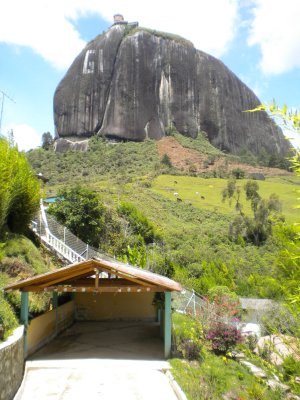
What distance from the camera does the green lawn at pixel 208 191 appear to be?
45531mm

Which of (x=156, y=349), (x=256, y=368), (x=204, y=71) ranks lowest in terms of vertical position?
(x=256, y=368)

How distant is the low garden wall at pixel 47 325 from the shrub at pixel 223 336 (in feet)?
16.2

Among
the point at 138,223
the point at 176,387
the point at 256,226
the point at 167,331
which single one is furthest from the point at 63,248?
the point at 256,226

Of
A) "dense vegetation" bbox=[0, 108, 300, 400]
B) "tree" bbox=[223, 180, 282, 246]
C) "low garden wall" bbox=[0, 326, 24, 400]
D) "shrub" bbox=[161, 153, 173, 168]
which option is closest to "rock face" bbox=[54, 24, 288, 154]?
"dense vegetation" bbox=[0, 108, 300, 400]

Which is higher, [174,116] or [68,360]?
[174,116]

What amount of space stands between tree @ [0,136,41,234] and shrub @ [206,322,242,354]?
786cm

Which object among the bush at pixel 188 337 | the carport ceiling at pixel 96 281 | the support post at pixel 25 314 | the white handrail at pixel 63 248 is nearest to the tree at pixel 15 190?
the white handrail at pixel 63 248

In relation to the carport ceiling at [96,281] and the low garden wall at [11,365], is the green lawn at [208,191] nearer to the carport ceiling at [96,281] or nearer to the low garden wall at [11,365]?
the carport ceiling at [96,281]

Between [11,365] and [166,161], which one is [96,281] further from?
[166,161]

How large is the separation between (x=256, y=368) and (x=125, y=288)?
5.44 m

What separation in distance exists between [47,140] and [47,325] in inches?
3033

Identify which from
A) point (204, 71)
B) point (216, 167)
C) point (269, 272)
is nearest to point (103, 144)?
point (216, 167)

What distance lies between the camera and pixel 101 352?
37.8ft

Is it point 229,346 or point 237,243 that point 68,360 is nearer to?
point 229,346
